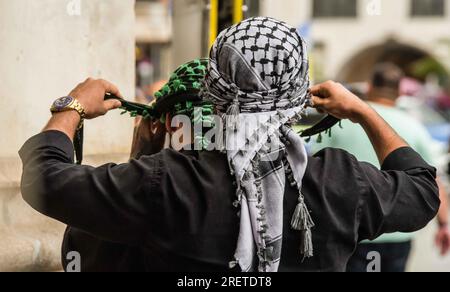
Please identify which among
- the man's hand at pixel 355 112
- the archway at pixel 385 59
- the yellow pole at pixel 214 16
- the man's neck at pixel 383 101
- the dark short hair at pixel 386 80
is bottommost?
the archway at pixel 385 59

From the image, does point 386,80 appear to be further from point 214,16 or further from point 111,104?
point 111,104

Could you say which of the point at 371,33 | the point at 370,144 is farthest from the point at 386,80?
the point at 371,33

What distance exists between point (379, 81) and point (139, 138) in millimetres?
3315

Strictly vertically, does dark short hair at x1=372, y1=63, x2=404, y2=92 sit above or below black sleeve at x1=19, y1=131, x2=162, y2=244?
below

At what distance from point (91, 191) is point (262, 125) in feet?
1.31

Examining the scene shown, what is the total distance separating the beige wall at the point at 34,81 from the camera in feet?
9.69

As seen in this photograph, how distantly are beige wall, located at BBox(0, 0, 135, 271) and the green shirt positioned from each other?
1.43 metres

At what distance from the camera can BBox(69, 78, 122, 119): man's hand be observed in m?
2.04

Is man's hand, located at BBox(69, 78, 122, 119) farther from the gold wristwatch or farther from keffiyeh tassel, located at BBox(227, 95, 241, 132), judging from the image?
keffiyeh tassel, located at BBox(227, 95, 241, 132)

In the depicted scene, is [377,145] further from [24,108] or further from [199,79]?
[24,108]

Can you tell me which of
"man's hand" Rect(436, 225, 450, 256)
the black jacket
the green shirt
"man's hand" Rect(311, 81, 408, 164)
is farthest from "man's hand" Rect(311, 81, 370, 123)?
"man's hand" Rect(436, 225, 450, 256)

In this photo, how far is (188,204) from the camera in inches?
75.7

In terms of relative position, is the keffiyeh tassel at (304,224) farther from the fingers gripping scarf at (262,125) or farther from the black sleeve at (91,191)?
the black sleeve at (91,191)

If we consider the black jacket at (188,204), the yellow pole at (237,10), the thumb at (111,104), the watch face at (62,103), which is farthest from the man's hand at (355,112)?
the yellow pole at (237,10)
